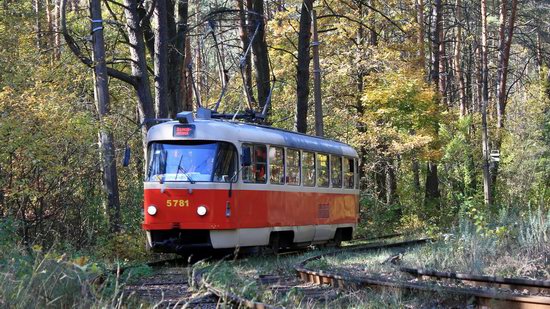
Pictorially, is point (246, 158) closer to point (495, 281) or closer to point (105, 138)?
point (105, 138)

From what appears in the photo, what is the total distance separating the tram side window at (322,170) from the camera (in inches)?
676

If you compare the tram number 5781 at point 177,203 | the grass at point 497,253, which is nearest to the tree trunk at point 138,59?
the tram number 5781 at point 177,203

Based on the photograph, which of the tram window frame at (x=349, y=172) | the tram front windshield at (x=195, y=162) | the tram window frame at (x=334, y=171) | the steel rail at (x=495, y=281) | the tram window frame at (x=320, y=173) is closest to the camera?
the steel rail at (x=495, y=281)

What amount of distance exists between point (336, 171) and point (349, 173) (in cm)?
112

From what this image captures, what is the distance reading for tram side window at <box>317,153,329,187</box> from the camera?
17172 millimetres

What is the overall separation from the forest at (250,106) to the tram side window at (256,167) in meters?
2.23

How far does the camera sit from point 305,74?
22281mm

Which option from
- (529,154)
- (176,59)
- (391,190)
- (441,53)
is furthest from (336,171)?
(529,154)

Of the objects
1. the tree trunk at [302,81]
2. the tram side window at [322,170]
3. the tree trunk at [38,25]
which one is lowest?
the tram side window at [322,170]

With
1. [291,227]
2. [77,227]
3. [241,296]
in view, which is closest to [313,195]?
[291,227]

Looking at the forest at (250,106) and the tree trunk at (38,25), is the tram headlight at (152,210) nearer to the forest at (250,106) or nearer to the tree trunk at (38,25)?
the forest at (250,106)

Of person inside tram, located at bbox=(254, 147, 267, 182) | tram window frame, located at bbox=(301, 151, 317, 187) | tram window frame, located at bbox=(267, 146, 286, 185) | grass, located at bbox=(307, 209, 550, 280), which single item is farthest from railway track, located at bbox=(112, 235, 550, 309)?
tram window frame, located at bbox=(301, 151, 317, 187)

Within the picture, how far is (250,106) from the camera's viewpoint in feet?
64.0

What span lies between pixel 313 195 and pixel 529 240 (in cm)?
683
